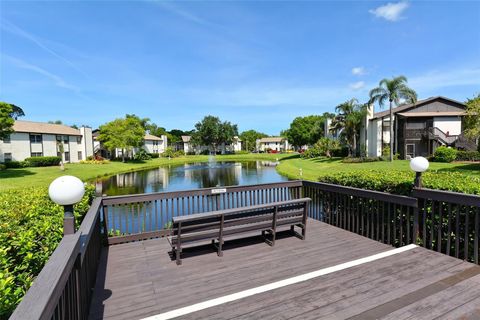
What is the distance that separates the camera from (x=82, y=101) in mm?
36594

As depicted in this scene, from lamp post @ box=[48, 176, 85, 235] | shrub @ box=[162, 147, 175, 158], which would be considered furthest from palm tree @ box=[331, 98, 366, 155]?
shrub @ box=[162, 147, 175, 158]

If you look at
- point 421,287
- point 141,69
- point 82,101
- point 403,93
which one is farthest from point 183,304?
point 82,101

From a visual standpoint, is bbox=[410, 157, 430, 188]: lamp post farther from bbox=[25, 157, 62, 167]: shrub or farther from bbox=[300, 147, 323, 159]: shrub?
bbox=[25, 157, 62, 167]: shrub

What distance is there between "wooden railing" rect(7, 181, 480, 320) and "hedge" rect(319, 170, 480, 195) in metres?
0.30

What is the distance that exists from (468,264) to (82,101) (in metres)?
42.9

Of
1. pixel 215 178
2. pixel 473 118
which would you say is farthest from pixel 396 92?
pixel 215 178

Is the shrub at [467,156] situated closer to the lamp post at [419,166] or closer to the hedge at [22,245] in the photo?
the lamp post at [419,166]

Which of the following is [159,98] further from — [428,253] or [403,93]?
[428,253]

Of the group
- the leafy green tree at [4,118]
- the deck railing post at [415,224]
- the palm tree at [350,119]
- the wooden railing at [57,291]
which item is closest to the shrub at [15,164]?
the leafy green tree at [4,118]

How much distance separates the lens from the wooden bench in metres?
3.84

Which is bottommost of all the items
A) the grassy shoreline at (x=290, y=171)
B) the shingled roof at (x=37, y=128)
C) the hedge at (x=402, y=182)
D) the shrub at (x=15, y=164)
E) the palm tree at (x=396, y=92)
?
the grassy shoreline at (x=290, y=171)

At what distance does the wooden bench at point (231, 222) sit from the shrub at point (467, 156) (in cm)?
2629

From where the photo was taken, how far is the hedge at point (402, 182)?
13.1ft

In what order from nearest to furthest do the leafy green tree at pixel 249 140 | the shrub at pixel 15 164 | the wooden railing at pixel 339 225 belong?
the wooden railing at pixel 339 225, the shrub at pixel 15 164, the leafy green tree at pixel 249 140
